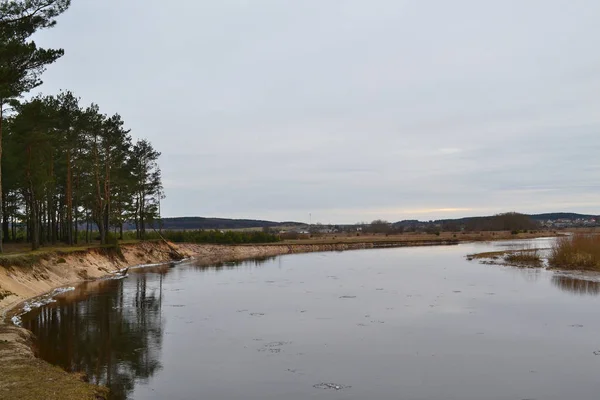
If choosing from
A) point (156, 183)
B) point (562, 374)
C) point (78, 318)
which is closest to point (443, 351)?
point (562, 374)

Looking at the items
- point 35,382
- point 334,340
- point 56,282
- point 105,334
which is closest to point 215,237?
point 56,282

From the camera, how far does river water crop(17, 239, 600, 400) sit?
1408 centimetres

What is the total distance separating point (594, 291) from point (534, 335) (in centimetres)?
1527

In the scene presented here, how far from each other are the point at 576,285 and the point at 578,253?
13564 millimetres

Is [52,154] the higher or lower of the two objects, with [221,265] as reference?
higher

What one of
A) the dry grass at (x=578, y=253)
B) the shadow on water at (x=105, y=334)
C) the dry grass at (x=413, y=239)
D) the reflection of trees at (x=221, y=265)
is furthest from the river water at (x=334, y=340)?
the dry grass at (x=413, y=239)

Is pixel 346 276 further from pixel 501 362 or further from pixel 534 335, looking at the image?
pixel 501 362

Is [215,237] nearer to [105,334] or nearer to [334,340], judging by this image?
[105,334]

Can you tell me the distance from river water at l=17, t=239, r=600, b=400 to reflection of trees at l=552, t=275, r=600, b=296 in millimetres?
128

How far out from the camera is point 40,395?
1106cm

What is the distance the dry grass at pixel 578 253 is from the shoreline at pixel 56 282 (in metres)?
42.3

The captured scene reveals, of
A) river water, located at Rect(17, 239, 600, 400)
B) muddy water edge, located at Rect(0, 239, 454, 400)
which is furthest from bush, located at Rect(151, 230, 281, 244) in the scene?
river water, located at Rect(17, 239, 600, 400)

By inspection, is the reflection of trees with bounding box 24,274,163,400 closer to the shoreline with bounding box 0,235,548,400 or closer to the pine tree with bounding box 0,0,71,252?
the shoreline with bounding box 0,235,548,400

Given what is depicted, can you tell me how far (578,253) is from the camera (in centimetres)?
4706
